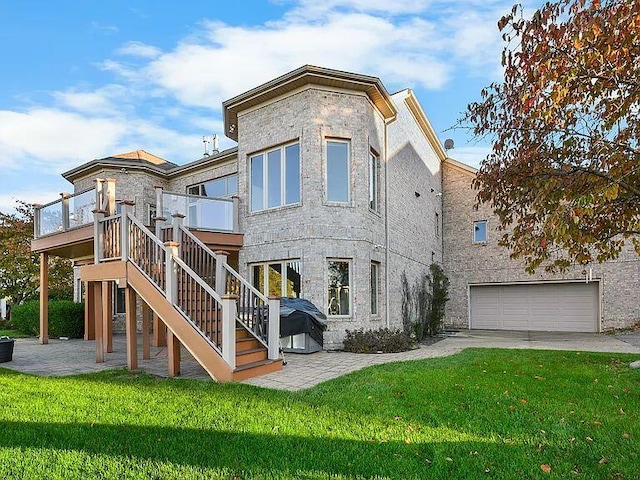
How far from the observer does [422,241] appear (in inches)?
634

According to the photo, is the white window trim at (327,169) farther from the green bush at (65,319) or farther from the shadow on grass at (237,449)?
the green bush at (65,319)

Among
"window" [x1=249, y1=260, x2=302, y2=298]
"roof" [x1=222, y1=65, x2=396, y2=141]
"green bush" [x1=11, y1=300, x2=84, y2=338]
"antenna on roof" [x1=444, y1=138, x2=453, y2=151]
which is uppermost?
"antenna on roof" [x1=444, y1=138, x2=453, y2=151]

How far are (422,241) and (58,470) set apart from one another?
46.8 ft

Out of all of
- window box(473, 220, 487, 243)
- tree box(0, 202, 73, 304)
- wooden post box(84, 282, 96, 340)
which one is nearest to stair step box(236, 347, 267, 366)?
wooden post box(84, 282, 96, 340)

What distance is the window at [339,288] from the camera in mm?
10703

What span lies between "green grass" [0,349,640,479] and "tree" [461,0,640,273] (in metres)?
2.06

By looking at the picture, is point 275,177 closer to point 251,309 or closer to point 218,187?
point 218,187

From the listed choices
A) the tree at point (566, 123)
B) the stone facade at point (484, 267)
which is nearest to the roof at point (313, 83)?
the tree at point (566, 123)

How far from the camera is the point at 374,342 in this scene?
10227 mm

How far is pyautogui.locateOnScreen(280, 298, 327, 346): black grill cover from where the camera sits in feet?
30.3

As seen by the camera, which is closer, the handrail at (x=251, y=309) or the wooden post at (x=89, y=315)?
the handrail at (x=251, y=309)

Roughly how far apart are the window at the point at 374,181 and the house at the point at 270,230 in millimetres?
57

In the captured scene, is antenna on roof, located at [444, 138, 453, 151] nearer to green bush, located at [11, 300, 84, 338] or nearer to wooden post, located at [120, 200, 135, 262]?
wooden post, located at [120, 200, 135, 262]

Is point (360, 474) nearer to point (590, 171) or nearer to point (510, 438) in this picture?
point (510, 438)
